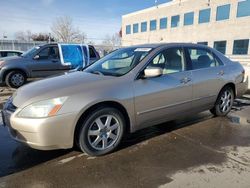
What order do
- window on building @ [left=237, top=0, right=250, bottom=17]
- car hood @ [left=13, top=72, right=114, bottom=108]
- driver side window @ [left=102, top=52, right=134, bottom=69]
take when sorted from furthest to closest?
window on building @ [left=237, top=0, right=250, bottom=17]
driver side window @ [left=102, top=52, right=134, bottom=69]
car hood @ [left=13, top=72, right=114, bottom=108]

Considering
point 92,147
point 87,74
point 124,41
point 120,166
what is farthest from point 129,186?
point 124,41

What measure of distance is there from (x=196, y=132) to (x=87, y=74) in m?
2.25

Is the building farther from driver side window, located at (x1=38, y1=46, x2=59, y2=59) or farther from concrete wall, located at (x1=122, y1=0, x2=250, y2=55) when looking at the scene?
driver side window, located at (x1=38, y1=46, x2=59, y2=59)

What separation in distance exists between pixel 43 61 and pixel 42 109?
7.05 m

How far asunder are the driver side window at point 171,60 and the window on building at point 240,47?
1156 inches

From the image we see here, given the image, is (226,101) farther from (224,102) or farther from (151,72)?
(151,72)

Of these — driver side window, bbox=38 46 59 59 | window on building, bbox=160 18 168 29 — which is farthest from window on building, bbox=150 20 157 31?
driver side window, bbox=38 46 59 59

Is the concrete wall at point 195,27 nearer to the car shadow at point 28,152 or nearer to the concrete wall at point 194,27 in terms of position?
the concrete wall at point 194,27

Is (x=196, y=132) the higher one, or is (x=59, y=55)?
(x=59, y=55)

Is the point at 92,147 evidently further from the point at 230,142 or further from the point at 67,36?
the point at 67,36

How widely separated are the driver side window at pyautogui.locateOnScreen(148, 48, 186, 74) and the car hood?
1005mm

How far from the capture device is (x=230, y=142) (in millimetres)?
4148

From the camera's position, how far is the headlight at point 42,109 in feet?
10.1

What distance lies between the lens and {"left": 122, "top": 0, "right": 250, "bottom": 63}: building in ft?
101
